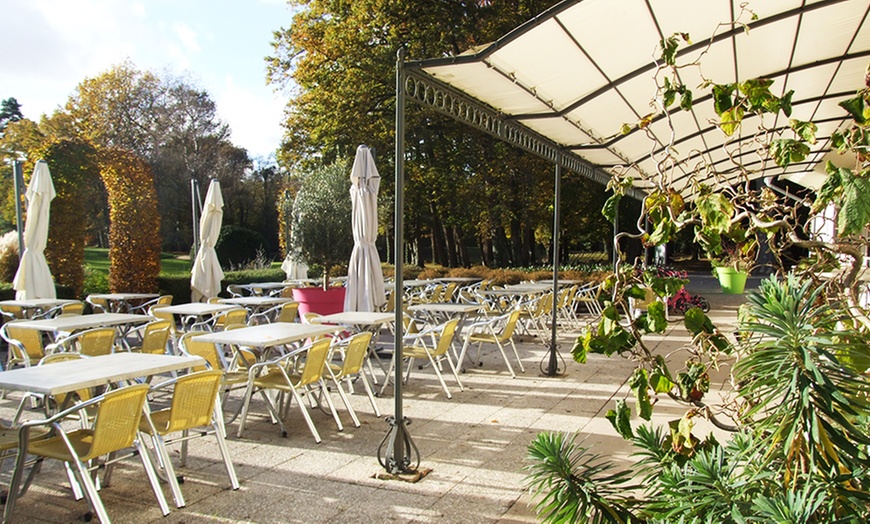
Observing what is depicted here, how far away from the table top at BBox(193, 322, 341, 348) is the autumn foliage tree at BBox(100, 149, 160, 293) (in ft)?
26.0

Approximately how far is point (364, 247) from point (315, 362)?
3720mm

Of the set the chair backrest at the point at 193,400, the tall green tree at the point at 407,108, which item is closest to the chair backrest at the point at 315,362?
the chair backrest at the point at 193,400

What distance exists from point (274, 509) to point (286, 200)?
841 cm

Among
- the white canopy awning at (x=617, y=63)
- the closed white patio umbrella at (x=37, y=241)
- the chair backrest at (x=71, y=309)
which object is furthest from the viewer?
the closed white patio umbrella at (x=37, y=241)

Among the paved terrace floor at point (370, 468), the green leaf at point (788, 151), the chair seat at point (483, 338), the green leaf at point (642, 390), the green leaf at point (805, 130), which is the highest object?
the green leaf at point (805, 130)

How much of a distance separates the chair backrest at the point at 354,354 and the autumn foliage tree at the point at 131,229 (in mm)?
9009

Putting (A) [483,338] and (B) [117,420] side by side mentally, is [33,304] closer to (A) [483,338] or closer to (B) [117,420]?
(A) [483,338]

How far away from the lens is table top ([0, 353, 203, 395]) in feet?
11.6

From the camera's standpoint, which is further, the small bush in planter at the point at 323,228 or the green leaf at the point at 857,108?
the small bush in planter at the point at 323,228

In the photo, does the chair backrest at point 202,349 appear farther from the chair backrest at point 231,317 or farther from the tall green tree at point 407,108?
the tall green tree at point 407,108

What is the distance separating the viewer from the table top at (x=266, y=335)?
515 centimetres

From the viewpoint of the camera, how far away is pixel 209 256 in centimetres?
1111

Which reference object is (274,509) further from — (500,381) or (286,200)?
(286,200)

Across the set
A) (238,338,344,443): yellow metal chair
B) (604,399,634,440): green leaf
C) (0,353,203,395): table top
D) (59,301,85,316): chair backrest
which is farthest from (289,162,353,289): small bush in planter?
(604,399,634,440): green leaf
